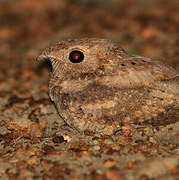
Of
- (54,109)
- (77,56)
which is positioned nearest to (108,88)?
(77,56)

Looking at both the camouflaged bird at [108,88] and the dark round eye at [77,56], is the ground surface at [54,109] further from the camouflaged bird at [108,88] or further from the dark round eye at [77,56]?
the dark round eye at [77,56]

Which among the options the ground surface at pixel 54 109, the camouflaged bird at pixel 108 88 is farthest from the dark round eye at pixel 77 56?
the ground surface at pixel 54 109

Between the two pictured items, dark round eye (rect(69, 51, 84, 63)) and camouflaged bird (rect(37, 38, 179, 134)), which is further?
dark round eye (rect(69, 51, 84, 63))

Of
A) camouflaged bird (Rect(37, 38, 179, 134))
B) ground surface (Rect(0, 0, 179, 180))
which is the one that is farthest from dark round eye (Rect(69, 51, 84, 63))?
ground surface (Rect(0, 0, 179, 180))

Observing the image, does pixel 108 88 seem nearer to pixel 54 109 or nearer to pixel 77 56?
pixel 77 56

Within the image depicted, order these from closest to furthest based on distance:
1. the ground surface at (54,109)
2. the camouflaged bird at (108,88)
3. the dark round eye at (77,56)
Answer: the ground surface at (54,109) → the camouflaged bird at (108,88) → the dark round eye at (77,56)

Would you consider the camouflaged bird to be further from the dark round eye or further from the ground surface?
the ground surface

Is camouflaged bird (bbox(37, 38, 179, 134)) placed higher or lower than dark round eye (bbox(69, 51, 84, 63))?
lower
